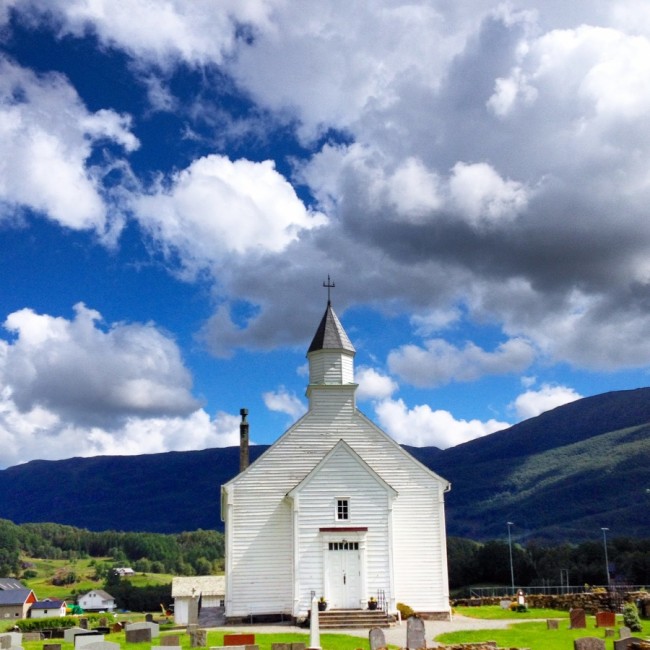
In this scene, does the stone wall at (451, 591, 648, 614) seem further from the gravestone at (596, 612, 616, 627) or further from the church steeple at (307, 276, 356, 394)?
the church steeple at (307, 276, 356, 394)

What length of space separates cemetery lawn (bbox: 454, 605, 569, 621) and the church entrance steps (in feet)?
20.0

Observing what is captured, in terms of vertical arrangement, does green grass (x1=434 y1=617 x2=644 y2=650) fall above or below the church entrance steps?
below

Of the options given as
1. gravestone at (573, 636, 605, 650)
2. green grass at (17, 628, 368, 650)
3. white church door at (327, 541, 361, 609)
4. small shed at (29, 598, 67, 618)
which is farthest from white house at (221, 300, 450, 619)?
small shed at (29, 598, 67, 618)

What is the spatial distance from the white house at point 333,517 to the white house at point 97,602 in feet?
377

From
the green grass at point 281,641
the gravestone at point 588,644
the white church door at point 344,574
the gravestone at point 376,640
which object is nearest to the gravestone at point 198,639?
the green grass at point 281,641

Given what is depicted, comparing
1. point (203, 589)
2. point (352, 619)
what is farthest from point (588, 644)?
point (203, 589)

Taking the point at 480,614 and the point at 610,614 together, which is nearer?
the point at 610,614

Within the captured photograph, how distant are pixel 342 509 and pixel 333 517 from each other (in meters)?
0.56

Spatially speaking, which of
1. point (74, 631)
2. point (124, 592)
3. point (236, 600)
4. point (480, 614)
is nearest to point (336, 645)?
point (236, 600)

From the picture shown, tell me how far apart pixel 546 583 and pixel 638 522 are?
109 meters

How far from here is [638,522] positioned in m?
190

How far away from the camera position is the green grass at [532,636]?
2780 cm

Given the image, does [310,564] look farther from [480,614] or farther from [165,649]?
[165,649]

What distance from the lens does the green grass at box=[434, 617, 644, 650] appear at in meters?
27.8
